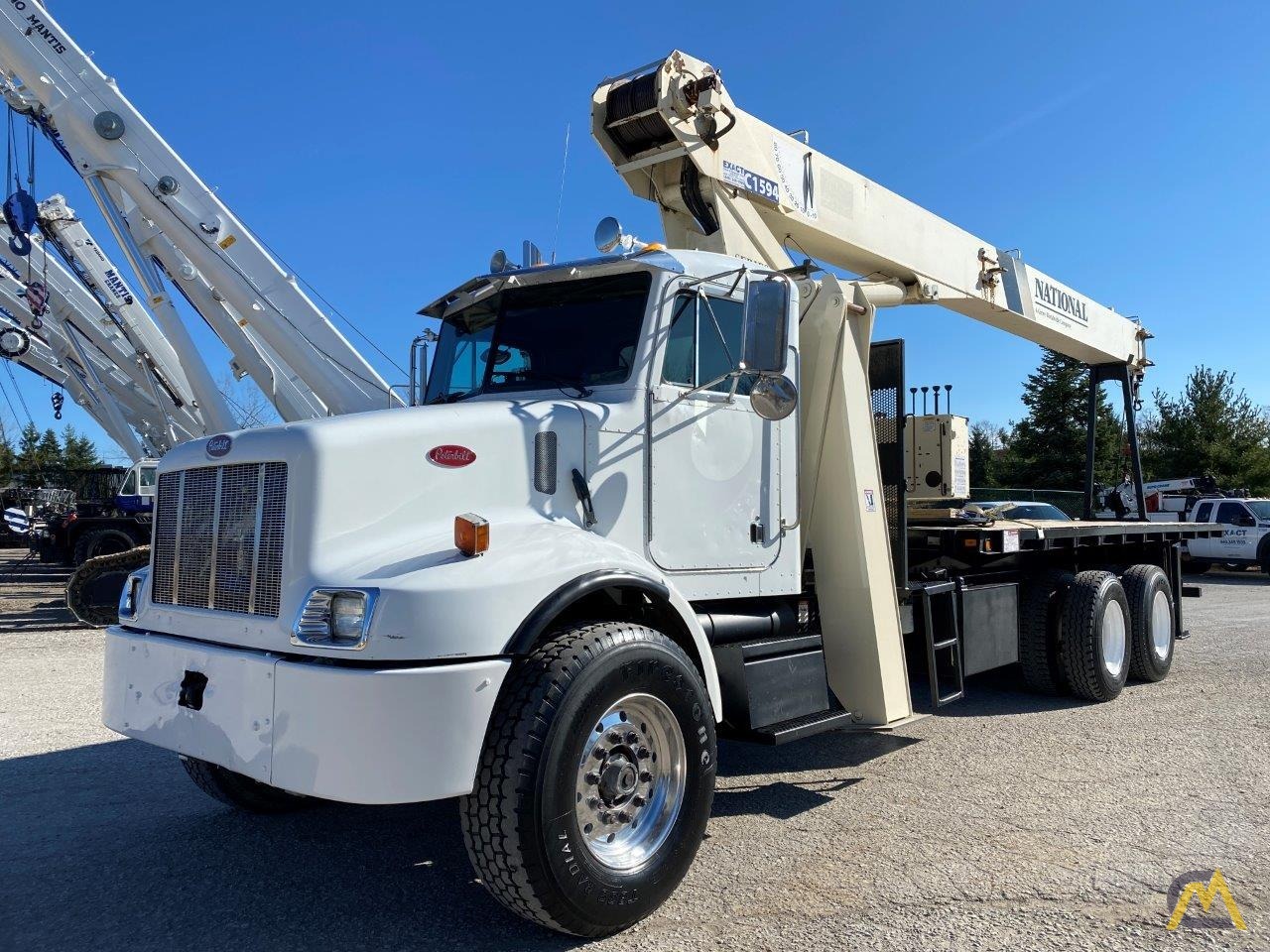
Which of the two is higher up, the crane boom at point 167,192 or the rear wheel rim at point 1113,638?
the crane boom at point 167,192

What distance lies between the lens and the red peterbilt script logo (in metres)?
3.72

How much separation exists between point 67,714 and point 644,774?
5.55 metres

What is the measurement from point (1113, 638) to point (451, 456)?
642cm

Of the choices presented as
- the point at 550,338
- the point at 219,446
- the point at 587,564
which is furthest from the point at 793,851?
the point at 219,446

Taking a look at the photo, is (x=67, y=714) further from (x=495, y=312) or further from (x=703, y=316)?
(x=703, y=316)

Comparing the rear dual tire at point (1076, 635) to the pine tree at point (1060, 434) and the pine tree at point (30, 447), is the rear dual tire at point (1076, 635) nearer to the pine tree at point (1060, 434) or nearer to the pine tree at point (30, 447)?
the pine tree at point (1060, 434)

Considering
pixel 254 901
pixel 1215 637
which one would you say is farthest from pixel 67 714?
pixel 1215 637

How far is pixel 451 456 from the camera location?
12.3ft

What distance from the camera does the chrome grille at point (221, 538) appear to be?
3.51 meters

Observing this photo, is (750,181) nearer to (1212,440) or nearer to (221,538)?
(221,538)

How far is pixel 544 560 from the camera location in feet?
11.5

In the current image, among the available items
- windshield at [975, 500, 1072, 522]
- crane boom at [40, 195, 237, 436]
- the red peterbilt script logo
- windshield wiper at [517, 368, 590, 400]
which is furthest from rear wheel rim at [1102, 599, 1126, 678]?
crane boom at [40, 195, 237, 436]

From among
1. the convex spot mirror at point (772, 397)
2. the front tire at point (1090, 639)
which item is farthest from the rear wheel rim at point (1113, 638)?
the convex spot mirror at point (772, 397)

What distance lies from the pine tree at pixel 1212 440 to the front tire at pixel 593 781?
36780mm
